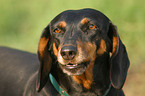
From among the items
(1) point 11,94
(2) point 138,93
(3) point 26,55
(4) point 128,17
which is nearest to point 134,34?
(4) point 128,17

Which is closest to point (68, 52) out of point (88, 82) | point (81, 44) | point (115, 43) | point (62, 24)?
point (81, 44)

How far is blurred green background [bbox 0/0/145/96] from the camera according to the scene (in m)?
7.87

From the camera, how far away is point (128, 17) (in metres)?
9.45

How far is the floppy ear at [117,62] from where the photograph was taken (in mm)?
4145

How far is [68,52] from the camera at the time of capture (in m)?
3.66

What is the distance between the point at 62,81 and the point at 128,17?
18.6 ft

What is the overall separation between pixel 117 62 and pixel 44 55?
3.07ft

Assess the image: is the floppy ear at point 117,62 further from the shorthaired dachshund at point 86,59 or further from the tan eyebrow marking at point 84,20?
the tan eyebrow marking at point 84,20

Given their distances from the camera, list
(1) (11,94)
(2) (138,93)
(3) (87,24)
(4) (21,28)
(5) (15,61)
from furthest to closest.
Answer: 1. (4) (21,28)
2. (2) (138,93)
3. (5) (15,61)
4. (1) (11,94)
5. (3) (87,24)

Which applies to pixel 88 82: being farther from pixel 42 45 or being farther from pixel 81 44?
pixel 42 45

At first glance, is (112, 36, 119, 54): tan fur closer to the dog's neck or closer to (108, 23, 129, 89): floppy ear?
(108, 23, 129, 89): floppy ear

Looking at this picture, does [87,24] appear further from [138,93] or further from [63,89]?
[138,93]

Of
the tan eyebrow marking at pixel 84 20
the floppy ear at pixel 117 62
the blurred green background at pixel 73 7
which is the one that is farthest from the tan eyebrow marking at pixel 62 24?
the blurred green background at pixel 73 7

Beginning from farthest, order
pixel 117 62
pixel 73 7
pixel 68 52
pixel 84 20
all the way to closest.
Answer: pixel 73 7, pixel 117 62, pixel 84 20, pixel 68 52
